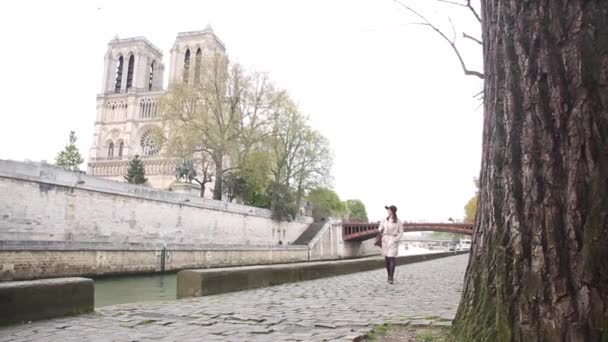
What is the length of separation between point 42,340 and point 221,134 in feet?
89.6

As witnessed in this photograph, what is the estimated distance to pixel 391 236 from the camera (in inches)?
340

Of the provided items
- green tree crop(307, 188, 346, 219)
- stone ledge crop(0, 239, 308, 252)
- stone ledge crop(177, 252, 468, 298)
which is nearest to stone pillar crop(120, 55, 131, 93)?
green tree crop(307, 188, 346, 219)

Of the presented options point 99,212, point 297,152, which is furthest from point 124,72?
point 99,212

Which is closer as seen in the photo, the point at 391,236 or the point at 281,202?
the point at 391,236

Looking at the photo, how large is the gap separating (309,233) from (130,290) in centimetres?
2804

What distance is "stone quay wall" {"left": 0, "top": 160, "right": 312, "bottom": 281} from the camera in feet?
50.6

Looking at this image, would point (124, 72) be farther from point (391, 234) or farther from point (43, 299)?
point (43, 299)

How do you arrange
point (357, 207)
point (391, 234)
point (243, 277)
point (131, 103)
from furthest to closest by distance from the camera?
point (357, 207), point (131, 103), point (391, 234), point (243, 277)

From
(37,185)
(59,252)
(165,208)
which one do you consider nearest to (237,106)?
(165,208)

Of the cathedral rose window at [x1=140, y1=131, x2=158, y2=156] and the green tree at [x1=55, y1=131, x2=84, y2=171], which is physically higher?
the cathedral rose window at [x1=140, y1=131, x2=158, y2=156]

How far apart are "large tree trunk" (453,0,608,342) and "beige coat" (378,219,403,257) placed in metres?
6.27

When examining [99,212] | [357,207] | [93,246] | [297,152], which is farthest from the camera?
[357,207]

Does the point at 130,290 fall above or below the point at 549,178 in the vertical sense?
below

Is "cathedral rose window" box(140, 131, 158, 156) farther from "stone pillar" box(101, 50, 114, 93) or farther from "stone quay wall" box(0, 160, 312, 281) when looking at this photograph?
"stone quay wall" box(0, 160, 312, 281)
